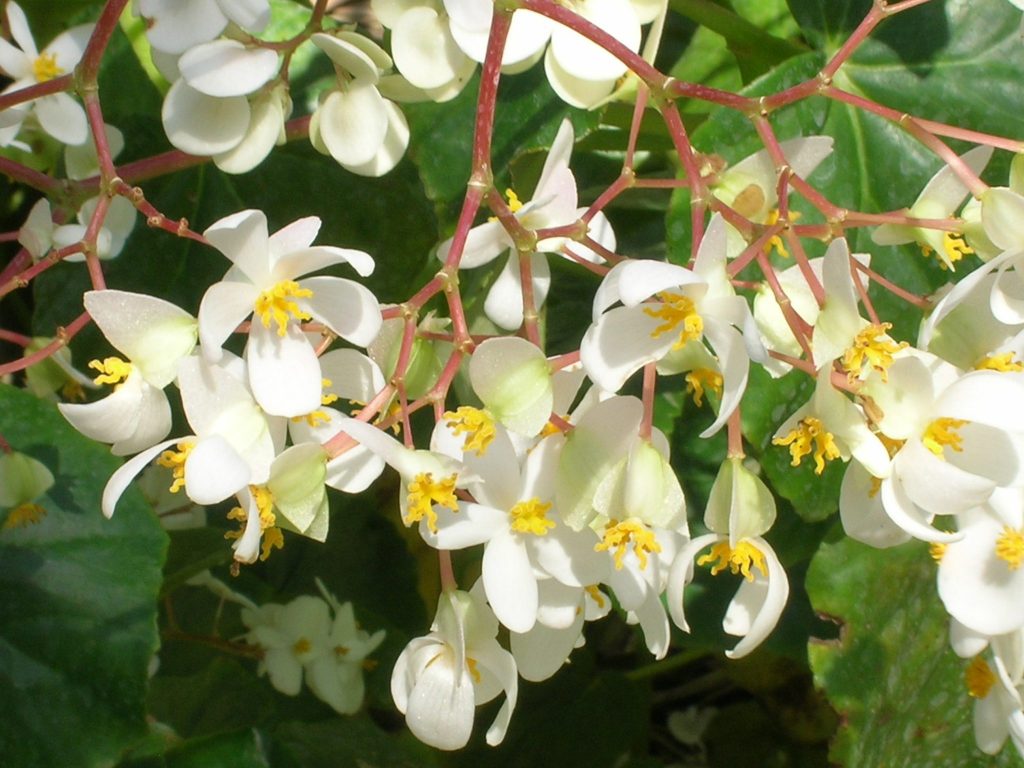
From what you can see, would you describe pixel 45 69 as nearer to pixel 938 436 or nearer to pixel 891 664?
pixel 938 436

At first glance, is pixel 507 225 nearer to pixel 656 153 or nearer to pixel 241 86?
pixel 241 86

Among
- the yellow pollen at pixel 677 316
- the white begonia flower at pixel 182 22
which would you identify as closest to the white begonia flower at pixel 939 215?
the yellow pollen at pixel 677 316

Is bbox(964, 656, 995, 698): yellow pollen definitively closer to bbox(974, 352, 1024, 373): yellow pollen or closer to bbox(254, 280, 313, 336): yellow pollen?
bbox(974, 352, 1024, 373): yellow pollen

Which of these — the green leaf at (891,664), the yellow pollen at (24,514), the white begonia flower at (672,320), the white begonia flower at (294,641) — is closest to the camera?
the white begonia flower at (672,320)

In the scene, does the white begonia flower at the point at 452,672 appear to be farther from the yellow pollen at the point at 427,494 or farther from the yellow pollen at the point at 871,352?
the yellow pollen at the point at 871,352

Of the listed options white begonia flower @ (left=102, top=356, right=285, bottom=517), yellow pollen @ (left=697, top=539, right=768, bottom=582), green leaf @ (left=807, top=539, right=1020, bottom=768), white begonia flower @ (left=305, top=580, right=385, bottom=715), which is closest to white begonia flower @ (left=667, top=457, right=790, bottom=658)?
yellow pollen @ (left=697, top=539, right=768, bottom=582)

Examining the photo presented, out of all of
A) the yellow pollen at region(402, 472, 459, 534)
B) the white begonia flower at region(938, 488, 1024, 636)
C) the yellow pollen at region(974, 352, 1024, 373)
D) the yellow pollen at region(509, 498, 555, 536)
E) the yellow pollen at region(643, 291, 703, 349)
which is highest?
the yellow pollen at region(643, 291, 703, 349)
